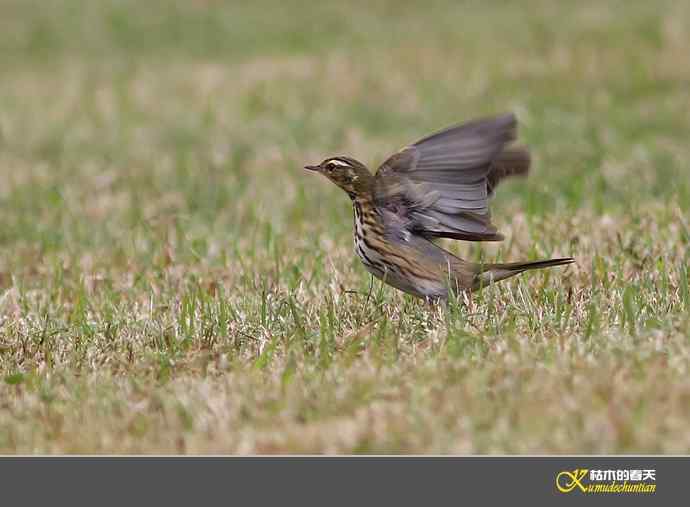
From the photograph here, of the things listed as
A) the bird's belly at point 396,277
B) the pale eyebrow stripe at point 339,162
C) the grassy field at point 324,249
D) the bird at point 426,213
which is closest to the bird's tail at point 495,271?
the bird at point 426,213

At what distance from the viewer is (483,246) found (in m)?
7.57

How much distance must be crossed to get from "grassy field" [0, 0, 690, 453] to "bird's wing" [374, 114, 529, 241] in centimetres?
41

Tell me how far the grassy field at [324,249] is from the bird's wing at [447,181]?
0.41 meters

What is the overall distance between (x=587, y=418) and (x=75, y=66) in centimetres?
1478

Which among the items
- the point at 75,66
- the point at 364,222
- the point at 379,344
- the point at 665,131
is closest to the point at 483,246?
the point at 364,222

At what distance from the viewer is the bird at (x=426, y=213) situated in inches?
209

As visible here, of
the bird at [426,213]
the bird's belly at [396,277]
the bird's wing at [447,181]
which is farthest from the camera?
the bird's belly at [396,277]

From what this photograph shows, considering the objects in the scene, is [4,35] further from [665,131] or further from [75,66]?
[665,131]

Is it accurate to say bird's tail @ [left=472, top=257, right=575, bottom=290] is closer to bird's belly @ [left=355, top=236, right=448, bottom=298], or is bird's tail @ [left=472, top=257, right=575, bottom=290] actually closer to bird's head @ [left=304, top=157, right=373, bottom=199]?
bird's belly @ [left=355, top=236, right=448, bottom=298]

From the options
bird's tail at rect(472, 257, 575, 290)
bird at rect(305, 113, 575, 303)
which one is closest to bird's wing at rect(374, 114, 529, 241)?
bird at rect(305, 113, 575, 303)

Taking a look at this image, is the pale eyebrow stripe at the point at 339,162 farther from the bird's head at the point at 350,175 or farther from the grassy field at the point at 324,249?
the grassy field at the point at 324,249

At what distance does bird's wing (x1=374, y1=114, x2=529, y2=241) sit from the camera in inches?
203

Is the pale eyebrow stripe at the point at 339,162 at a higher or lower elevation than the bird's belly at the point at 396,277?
higher

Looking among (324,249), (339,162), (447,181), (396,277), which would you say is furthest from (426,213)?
(324,249)
